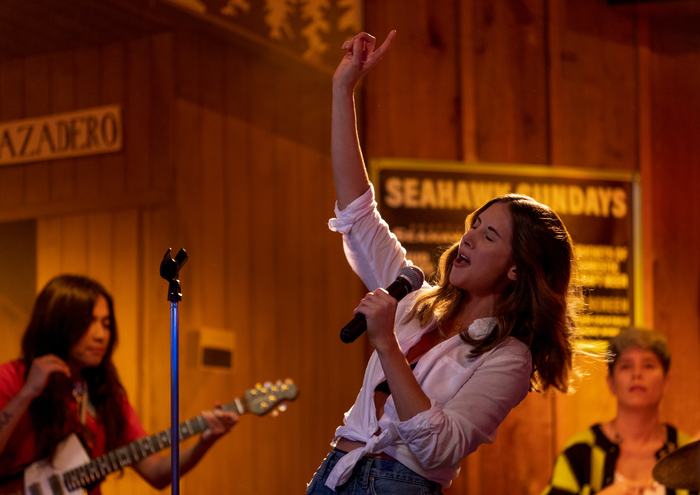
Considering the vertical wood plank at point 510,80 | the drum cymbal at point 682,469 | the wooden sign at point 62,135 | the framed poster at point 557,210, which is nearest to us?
the drum cymbal at point 682,469

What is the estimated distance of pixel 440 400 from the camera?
1616 millimetres

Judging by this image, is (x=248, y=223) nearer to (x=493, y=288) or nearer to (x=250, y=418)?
(x=250, y=418)

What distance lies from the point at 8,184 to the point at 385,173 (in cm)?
182

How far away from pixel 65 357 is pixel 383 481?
2101 mm

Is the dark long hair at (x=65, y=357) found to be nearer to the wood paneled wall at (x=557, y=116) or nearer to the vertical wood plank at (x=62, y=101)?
the vertical wood plank at (x=62, y=101)

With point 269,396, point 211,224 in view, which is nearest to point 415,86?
point 211,224

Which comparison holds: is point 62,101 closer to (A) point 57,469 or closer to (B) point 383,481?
(A) point 57,469

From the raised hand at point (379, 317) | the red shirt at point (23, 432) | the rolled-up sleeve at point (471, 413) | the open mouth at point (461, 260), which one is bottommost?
the red shirt at point (23, 432)

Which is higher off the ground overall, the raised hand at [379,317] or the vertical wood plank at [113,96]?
the vertical wood plank at [113,96]

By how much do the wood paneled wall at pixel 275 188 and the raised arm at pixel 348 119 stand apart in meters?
1.82

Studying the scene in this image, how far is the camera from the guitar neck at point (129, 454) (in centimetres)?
307

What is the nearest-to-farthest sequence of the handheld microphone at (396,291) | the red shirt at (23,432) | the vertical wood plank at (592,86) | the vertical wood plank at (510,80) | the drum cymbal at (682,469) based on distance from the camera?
the handheld microphone at (396,291), the drum cymbal at (682,469), the red shirt at (23,432), the vertical wood plank at (510,80), the vertical wood plank at (592,86)

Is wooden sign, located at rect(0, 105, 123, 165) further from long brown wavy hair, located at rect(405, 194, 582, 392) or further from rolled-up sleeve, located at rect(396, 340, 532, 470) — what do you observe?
rolled-up sleeve, located at rect(396, 340, 532, 470)

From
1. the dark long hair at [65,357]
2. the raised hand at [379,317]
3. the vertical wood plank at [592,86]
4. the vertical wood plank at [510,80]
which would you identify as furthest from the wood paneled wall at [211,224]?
the raised hand at [379,317]
